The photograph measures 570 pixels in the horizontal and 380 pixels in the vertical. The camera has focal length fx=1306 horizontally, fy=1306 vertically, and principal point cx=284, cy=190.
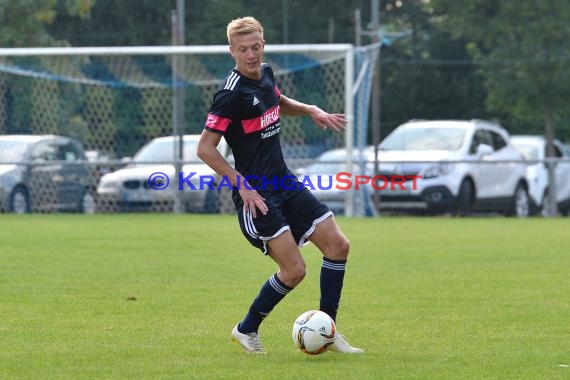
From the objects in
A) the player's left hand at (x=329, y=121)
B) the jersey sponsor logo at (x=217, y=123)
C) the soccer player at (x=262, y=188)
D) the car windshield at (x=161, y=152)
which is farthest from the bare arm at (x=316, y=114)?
the car windshield at (x=161, y=152)

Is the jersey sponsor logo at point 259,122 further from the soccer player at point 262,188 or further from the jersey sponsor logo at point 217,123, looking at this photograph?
the jersey sponsor logo at point 217,123

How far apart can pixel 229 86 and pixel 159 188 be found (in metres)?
16.3

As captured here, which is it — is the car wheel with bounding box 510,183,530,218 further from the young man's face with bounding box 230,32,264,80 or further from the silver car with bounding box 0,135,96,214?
the young man's face with bounding box 230,32,264,80

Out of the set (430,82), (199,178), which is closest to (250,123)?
(199,178)

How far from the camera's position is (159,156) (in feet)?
78.3

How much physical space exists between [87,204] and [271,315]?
14.8 m

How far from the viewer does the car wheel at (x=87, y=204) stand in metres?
23.8

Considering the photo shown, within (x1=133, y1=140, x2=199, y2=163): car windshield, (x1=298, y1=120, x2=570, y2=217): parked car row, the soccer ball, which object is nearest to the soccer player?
the soccer ball

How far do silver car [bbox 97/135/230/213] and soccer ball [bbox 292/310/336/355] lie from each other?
15837 millimetres

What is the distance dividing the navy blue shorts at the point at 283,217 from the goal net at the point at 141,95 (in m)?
15.4

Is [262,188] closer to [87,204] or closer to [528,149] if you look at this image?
[87,204]

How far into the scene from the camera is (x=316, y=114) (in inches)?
322

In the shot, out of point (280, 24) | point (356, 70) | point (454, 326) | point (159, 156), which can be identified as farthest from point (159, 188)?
point (454, 326)

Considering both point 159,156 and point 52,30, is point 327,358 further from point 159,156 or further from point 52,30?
point 52,30
